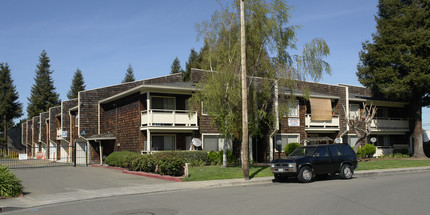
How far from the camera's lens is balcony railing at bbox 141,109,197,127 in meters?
26.1

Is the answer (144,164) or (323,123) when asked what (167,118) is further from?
(323,123)

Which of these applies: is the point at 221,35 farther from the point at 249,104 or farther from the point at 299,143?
the point at 299,143

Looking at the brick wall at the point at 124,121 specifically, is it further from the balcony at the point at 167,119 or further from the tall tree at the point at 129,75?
the tall tree at the point at 129,75

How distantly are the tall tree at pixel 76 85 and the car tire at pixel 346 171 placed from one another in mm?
69607

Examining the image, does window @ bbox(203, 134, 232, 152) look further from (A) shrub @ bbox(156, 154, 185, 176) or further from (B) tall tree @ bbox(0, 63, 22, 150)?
(B) tall tree @ bbox(0, 63, 22, 150)

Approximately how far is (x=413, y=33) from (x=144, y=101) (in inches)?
918

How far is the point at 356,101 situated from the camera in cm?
3622

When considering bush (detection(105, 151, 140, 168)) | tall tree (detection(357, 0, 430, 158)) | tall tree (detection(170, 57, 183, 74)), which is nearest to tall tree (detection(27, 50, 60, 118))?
tall tree (detection(170, 57, 183, 74))

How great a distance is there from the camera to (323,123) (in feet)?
109

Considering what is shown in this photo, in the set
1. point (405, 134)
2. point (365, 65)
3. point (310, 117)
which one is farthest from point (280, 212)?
point (405, 134)

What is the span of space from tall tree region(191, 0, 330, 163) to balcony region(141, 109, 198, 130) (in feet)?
12.9

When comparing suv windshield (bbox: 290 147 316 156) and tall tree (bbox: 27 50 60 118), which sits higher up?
tall tree (bbox: 27 50 60 118)

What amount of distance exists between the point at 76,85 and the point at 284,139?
197 feet

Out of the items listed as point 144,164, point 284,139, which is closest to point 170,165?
point 144,164
